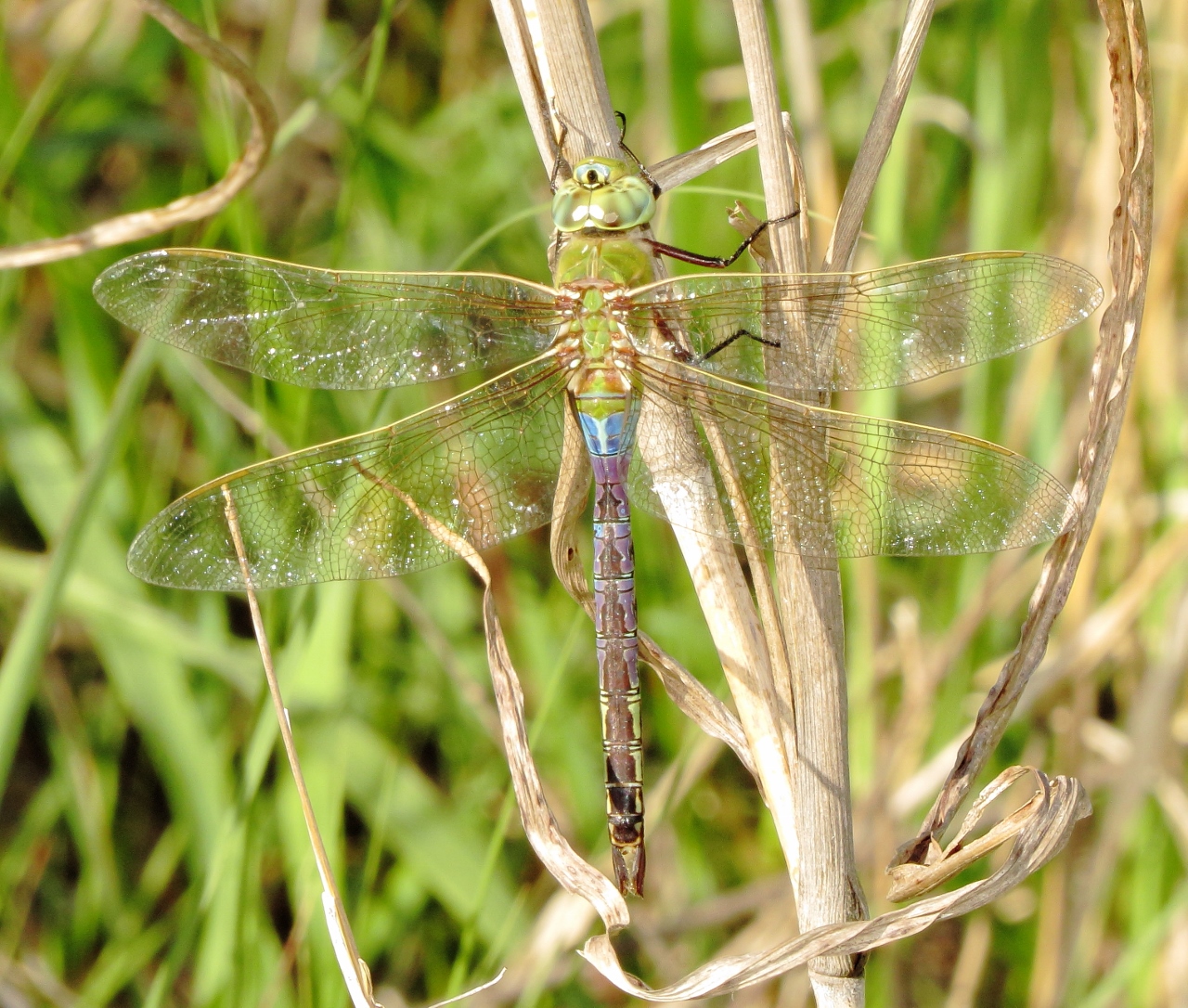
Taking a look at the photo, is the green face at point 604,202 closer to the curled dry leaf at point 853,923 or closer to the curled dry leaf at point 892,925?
the curled dry leaf at point 853,923

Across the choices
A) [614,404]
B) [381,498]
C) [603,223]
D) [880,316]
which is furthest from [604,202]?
[381,498]

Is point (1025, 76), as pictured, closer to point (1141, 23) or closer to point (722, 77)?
point (722, 77)

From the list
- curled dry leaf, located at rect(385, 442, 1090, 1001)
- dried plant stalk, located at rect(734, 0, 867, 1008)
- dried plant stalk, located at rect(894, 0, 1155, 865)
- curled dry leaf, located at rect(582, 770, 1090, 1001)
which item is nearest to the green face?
dried plant stalk, located at rect(734, 0, 867, 1008)

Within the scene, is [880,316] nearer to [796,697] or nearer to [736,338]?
[736,338]

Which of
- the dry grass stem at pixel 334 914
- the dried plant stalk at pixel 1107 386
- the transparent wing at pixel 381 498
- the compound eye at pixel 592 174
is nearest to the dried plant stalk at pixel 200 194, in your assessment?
the transparent wing at pixel 381 498

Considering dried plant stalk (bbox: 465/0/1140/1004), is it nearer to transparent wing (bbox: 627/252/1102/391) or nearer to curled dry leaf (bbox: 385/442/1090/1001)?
curled dry leaf (bbox: 385/442/1090/1001)

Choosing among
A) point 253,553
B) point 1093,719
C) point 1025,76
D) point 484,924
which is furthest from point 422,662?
point 1025,76
